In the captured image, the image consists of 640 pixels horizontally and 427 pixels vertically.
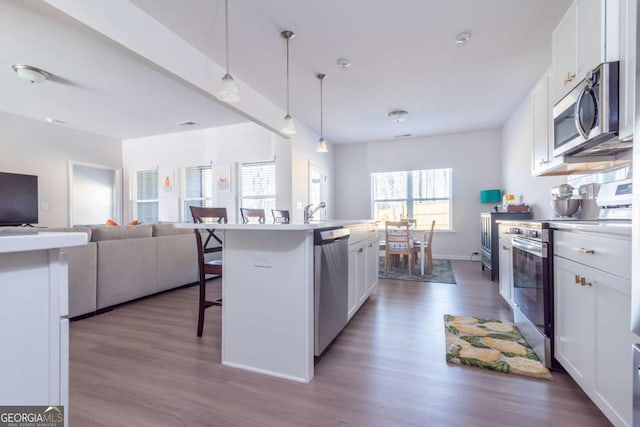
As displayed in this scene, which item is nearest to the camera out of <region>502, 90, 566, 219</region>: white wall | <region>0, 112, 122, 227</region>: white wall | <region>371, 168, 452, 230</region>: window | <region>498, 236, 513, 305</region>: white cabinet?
<region>498, 236, 513, 305</region>: white cabinet

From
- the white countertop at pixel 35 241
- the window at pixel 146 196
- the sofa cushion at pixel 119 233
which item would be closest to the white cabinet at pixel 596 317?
the white countertop at pixel 35 241

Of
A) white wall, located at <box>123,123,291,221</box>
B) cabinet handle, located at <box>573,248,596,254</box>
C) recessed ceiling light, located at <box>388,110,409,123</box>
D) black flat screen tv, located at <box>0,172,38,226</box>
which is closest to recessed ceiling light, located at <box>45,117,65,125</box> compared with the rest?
black flat screen tv, located at <box>0,172,38,226</box>

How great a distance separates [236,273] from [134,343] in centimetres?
117

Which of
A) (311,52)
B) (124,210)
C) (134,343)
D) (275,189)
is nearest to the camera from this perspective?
(134,343)

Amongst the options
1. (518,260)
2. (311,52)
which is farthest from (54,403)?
(311,52)

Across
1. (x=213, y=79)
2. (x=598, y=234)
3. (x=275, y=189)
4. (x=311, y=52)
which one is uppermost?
(x=311, y=52)

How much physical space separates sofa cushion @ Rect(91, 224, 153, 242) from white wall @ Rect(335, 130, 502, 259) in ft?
15.7

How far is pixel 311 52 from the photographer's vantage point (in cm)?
304

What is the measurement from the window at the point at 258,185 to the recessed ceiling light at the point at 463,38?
348cm

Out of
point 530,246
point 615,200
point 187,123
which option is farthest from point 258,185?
point 615,200

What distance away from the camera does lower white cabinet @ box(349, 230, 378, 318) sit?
8.39ft

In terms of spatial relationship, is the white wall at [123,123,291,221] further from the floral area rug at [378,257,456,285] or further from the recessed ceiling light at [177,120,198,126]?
the floral area rug at [378,257,456,285]

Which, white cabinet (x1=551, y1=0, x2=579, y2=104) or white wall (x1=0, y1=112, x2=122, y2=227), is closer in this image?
white cabinet (x1=551, y1=0, x2=579, y2=104)

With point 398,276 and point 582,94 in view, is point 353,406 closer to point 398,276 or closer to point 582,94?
point 582,94
